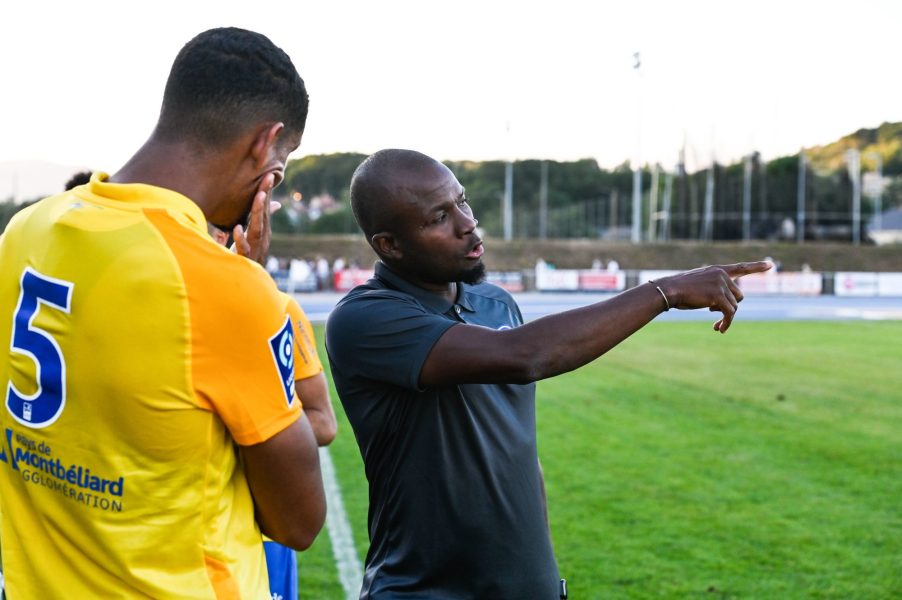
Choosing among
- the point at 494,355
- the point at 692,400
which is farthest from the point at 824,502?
the point at 494,355

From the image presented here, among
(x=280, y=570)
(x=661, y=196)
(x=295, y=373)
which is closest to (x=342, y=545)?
(x=280, y=570)

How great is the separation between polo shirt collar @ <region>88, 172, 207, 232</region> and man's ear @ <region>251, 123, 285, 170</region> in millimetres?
Answer: 163

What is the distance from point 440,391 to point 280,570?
0.84 meters

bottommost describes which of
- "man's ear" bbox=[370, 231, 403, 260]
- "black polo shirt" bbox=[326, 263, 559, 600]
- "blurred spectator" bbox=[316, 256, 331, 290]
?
"blurred spectator" bbox=[316, 256, 331, 290]

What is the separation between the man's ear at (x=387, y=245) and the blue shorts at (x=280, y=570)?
3.01ft

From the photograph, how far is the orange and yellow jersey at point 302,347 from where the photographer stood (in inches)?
96.0

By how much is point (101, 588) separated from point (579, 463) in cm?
711

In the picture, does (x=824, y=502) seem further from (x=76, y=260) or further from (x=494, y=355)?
(x=76, y=260)

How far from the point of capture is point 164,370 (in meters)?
1.64

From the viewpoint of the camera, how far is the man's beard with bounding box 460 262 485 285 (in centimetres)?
282

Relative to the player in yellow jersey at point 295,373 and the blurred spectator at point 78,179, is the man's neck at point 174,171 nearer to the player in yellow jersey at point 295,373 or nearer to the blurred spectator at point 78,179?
the player in yellow jersey at point 295,373

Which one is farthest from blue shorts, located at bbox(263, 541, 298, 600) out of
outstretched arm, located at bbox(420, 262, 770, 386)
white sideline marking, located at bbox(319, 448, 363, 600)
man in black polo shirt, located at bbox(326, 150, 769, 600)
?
white sideline marking, located at bbox(319, 448, 363, 600)

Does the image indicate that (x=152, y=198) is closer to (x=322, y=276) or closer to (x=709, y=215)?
(x=322, y=276)

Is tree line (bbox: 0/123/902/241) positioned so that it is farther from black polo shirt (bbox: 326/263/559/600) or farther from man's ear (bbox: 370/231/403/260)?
black polo shirt (bbox: 326/263/559/600)
